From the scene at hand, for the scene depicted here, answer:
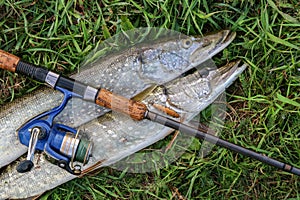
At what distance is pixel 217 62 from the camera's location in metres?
2.88

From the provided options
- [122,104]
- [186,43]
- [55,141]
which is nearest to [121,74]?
[122,104]

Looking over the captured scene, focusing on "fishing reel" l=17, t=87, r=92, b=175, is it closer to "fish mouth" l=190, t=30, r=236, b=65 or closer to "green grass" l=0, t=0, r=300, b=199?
"green grass" l=0, t=0, r=300, b=199

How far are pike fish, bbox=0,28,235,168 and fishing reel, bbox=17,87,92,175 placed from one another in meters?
0.17

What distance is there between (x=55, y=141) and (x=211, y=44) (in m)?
1.12

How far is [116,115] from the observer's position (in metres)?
2.72

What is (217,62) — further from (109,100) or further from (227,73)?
(109,100)

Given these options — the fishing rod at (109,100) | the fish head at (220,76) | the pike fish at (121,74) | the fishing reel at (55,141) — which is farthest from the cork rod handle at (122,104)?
the fish head at (220,76)

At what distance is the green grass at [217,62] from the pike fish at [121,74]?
109 millimetres

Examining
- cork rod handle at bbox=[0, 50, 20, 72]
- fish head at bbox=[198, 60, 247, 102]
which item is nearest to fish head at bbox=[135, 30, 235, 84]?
fish head at bbox=[198, 60, 247, 102]

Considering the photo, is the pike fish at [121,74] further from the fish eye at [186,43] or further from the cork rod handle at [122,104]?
the cork rod handle at [122,104]

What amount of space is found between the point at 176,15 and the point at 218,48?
347mm

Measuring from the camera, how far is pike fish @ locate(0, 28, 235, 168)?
2721 millimetres

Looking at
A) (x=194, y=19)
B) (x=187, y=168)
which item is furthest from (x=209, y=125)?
(x=194, y=19)

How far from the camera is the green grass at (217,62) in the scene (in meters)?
2.81
